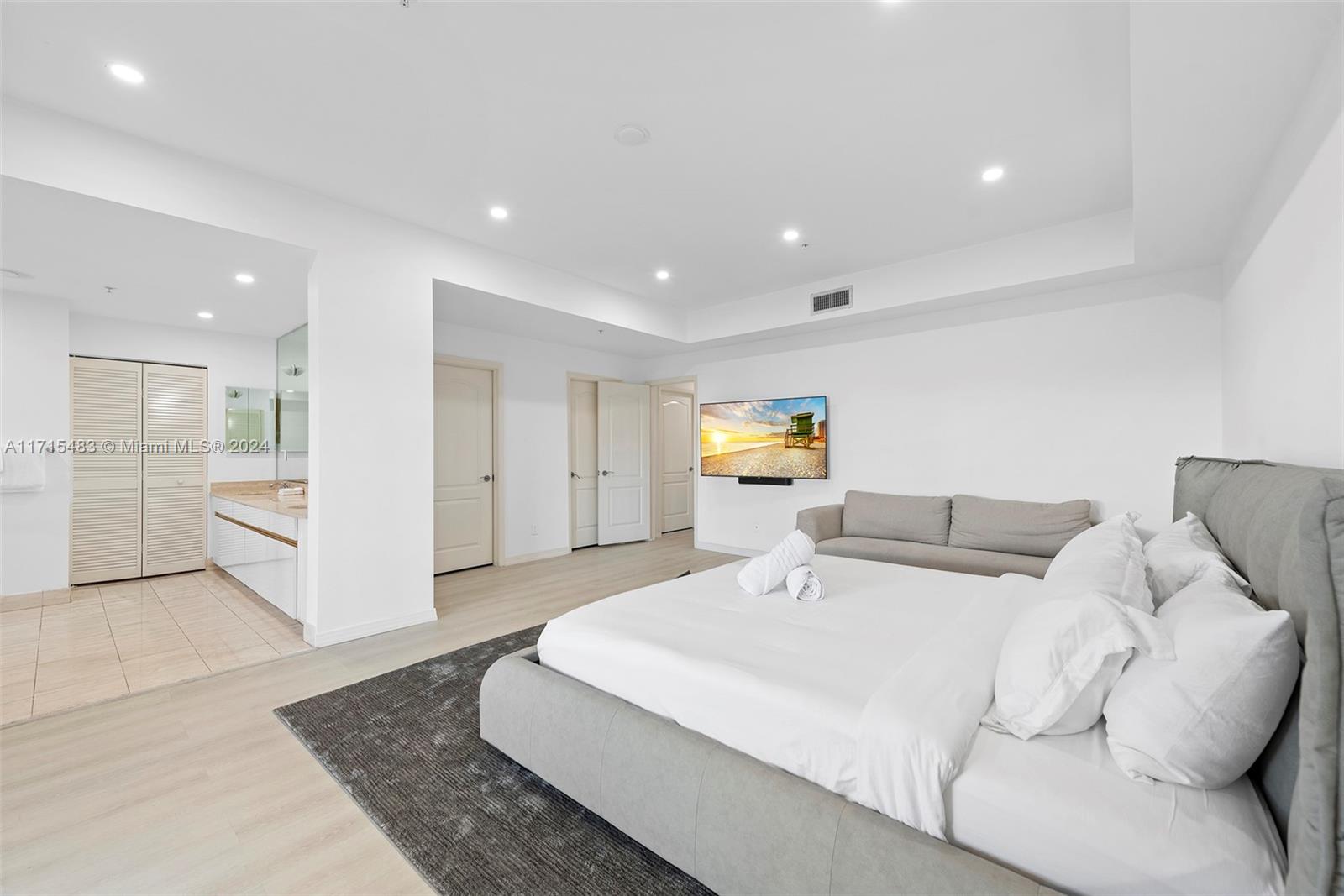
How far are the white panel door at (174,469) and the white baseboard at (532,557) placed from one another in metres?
2.94

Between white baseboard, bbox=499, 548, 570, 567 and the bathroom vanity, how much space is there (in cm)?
188

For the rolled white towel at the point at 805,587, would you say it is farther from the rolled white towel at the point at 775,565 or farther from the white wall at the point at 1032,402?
the white wall at the point at 1032,402

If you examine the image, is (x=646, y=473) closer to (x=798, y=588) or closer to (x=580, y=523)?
(x=580, y=523)

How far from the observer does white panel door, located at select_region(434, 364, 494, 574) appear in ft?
17.0

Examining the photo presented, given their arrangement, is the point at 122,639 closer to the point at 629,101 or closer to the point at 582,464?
the point at 582,464

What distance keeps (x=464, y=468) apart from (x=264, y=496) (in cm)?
171

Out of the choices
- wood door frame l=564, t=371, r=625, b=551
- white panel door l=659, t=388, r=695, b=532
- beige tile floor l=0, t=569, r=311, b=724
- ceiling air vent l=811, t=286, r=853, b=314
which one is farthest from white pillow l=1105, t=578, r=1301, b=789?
white panel door l=659, t=388, r=695, b=532

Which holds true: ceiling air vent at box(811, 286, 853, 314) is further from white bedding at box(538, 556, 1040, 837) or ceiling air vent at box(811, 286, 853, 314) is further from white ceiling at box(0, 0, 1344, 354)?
white bedding at box(538, 556, 1040, 837)

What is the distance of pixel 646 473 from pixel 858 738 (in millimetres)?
5841

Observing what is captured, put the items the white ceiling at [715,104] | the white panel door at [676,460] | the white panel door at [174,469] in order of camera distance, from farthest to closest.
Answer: the white panel door at [676,460] → the white panel door at [174,469] → the white ceiling at [715,104]

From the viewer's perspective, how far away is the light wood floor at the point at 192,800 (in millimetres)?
1560

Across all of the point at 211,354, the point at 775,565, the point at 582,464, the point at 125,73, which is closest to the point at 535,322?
the point at 582,464

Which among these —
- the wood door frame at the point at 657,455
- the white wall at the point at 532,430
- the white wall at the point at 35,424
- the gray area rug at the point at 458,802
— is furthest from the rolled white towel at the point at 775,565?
the white wall at the point at 35,424

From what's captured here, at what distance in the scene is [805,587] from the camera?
7.72 feet
